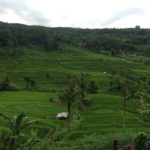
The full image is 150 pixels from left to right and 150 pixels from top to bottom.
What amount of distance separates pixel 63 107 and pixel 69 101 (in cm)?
2913

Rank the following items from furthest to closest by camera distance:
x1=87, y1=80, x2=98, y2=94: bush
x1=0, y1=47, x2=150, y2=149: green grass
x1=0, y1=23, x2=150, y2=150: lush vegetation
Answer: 1. x1=87, y1=80, x2=98, y2=94: bush
2. x1=0, y1=47, x2=150, y2=149: green grass
3. x1=0, y1=23, x2=150, y2=150: lush vegetation

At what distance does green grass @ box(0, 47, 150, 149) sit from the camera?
82938 millimetres

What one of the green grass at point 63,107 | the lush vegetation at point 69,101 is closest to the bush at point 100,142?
the lush vegetation at point 69,101

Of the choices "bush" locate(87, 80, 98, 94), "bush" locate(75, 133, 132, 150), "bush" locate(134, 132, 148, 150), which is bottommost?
"bush" locate(75, 133, 132, 150)

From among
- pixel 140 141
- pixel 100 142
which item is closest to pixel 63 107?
pixel 100 142

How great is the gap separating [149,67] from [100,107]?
78681 millimetres

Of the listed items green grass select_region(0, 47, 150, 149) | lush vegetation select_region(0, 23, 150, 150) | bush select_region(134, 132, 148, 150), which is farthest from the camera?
green grass select_region(0, 47, 150, 149)

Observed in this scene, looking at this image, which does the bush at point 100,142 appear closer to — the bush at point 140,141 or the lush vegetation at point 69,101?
the lush vegetation at point 69,101

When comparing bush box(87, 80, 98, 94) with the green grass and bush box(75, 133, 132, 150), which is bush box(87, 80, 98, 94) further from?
bush box(75, 133, 132, 150)

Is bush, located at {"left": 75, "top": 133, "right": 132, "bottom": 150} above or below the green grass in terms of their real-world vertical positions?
below

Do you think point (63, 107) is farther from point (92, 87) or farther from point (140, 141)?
point (140, 141)

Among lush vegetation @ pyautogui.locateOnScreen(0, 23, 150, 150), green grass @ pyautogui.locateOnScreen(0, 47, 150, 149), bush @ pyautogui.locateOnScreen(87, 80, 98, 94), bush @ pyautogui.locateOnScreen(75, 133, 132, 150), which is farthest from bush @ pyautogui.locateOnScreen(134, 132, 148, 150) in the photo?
bush @ pyautogui.locateOnScreen(87, 80, 98, 94)

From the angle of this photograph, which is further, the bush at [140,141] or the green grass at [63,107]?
the green grass at [63,107]

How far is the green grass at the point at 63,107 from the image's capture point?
8294cm
